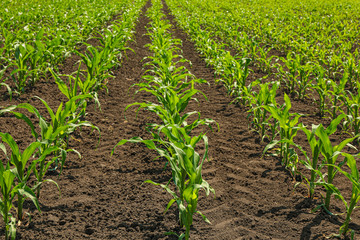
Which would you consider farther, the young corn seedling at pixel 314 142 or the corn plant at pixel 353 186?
the young corn seedling at pixel 314 142

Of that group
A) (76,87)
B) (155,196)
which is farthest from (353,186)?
(76,87)

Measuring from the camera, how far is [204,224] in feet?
8.68

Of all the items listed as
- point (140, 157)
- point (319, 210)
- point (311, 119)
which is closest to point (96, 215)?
point (140, 157)

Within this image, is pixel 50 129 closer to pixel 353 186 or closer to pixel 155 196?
pixel 155 196

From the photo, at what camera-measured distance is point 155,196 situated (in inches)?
117

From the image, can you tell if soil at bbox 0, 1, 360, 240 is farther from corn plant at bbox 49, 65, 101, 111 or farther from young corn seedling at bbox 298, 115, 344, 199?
corn plant at bbox 49, 65, 101, 111

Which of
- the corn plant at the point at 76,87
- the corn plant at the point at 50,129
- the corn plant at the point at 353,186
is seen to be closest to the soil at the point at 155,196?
the corn plant at the point at 353,186

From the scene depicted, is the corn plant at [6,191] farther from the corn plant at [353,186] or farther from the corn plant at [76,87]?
the corn plant at [353,186]

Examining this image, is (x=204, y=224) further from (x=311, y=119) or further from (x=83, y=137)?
(x=311, y=119)

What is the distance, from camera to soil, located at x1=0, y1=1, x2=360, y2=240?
2.55m

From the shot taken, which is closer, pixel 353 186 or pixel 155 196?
pixel 353 186

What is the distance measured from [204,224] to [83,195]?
1.03 metres

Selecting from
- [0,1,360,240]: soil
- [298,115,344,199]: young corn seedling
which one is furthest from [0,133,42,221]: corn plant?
[298,115,344,199]: young corn seedling

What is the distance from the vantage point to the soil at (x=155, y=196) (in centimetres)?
255
